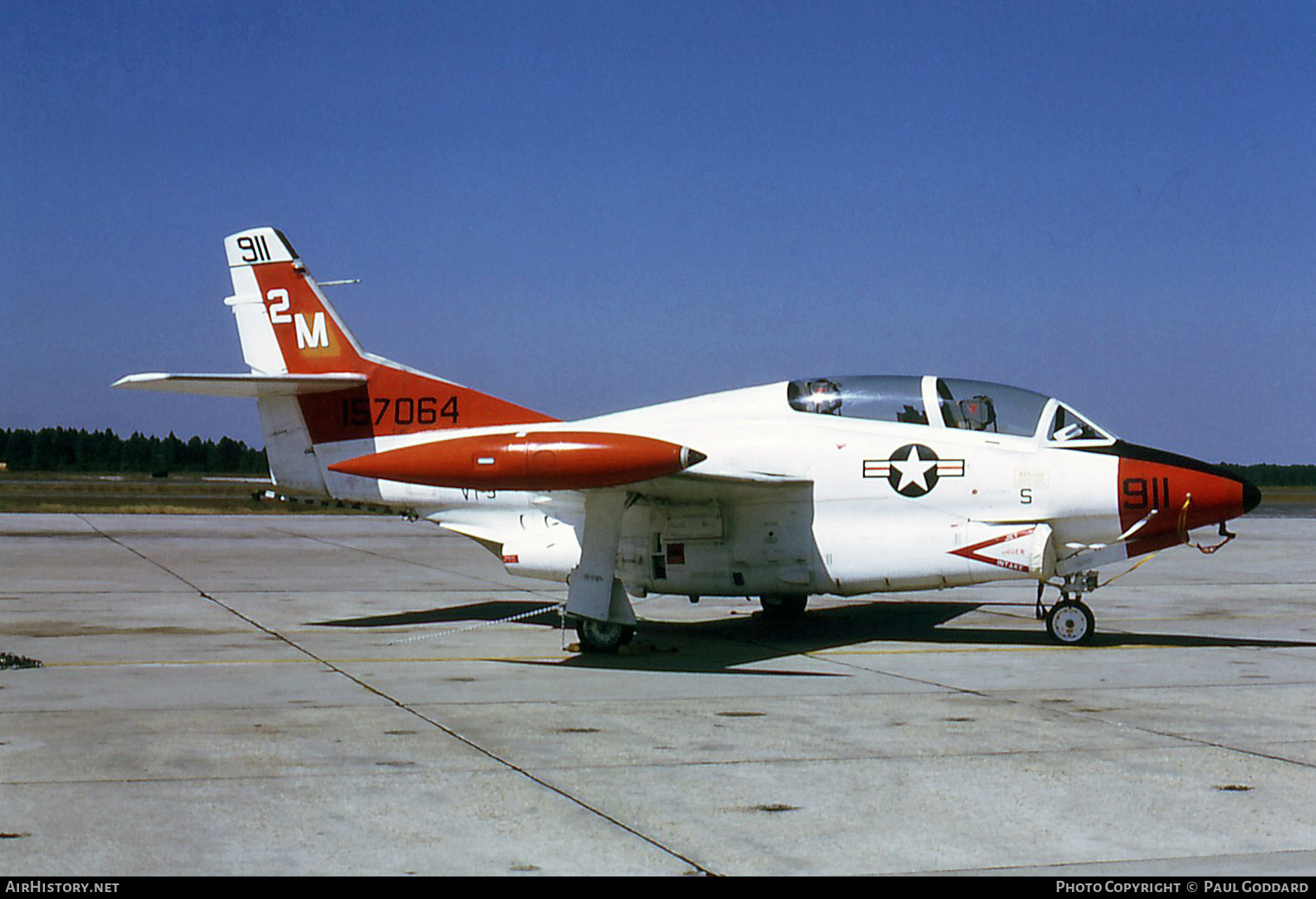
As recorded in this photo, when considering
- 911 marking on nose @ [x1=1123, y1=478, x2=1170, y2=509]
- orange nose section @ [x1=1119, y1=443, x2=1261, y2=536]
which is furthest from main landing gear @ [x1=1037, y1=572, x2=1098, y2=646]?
911 marking on nose @ [x1=1123, y1=478, x2=1170, y2=509]


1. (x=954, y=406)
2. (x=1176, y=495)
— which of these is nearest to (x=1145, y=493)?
(x=1176, y=495)

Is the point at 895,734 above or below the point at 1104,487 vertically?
below

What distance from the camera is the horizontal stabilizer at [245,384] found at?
13.1m

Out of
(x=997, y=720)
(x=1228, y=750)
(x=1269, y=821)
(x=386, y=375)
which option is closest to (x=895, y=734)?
(x=997, y=720)

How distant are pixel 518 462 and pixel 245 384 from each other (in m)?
4.78

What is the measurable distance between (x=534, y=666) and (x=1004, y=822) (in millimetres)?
6281

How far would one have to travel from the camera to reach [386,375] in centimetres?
1482

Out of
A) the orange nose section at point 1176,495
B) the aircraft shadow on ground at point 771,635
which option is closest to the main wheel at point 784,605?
the aircraft shadow on ground at point 771,635

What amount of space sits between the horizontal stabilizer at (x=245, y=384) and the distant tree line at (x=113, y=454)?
11014 cm

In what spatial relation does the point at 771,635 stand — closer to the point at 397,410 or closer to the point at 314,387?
the point at 397,410

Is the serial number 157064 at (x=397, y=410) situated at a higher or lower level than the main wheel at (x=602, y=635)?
higher

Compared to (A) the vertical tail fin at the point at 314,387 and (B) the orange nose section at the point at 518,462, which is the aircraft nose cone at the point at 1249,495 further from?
(A) the vertical tail fin at the point at 314,387
